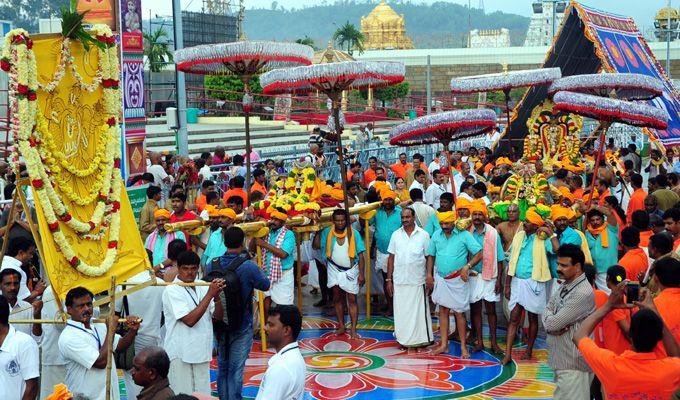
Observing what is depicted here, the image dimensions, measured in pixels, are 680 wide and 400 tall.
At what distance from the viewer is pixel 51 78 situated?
19.9ft

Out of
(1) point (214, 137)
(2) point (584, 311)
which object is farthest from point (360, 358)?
(1) point (214, 137)

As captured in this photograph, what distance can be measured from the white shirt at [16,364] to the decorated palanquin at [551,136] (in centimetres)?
1234

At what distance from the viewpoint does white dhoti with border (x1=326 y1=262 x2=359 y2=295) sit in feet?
34.7

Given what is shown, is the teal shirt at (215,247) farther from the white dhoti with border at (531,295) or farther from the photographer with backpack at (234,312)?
the white dhoti with border at (531,295)

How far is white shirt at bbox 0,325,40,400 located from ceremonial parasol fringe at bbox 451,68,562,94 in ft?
38.6

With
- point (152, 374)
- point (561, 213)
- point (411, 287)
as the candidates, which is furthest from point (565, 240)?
point (152, 374)

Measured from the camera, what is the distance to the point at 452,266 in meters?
9.91

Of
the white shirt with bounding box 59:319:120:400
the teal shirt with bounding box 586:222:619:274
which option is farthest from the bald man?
the teal shirt with bounding box 586:222:619:274

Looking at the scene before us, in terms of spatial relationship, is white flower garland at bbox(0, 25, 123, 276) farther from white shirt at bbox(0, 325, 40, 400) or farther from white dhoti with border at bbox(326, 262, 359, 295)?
white dhoti with border at bbox(326, 262, 359, 295)

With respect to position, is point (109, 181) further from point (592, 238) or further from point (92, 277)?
point (592, 238)

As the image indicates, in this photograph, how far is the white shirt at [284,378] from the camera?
5.34m

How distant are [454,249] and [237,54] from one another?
333 cm

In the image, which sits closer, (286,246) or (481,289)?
(481,289)

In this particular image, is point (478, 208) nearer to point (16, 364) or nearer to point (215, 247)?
point (215, 247)
